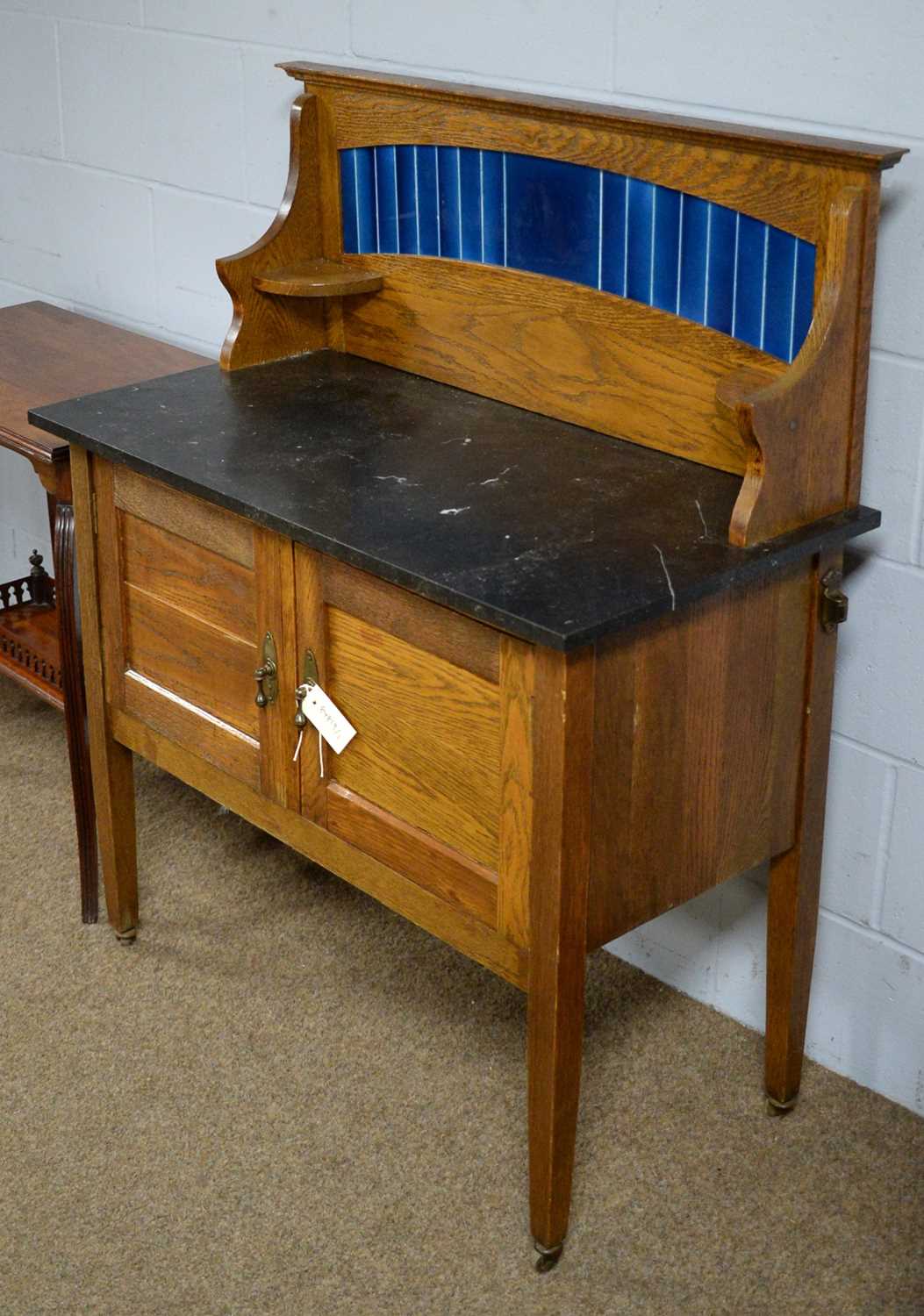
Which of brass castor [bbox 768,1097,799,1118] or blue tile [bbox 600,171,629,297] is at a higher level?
blue tile [bbox 600,171,629,297]

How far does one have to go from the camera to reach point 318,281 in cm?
228

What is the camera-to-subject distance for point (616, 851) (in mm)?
1776

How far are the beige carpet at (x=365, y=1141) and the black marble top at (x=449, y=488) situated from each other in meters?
0.83

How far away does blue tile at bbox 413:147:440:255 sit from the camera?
7.21ft

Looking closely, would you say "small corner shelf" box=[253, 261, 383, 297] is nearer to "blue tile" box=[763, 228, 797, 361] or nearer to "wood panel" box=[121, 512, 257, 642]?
"wood panel" box=[121, 512, 257, 642]

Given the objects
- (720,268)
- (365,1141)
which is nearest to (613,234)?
(720,268)

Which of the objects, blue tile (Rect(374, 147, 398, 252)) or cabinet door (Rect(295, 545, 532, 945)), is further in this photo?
blue tile (Rect(374, 147, 398, 252))

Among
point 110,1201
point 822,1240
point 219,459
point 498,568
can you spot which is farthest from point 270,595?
point 822,1240

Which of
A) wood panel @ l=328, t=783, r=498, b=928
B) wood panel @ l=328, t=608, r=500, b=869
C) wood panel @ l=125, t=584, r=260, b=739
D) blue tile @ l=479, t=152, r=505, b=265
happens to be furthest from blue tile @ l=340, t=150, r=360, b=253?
wood panel @ l=328, t=783, r=498, b=928

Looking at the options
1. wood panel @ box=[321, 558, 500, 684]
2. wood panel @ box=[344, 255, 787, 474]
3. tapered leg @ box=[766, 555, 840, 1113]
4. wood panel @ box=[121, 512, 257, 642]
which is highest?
wood panel @ box=[344, 255, 787, 474]

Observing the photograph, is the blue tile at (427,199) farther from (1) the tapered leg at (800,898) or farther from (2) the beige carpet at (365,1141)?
(2) the beige carpet at (365,1141)

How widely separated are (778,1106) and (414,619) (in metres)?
0.90

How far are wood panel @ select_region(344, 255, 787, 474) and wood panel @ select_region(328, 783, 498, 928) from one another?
558mm

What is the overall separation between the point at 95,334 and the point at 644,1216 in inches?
69.6
